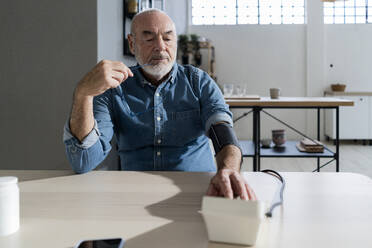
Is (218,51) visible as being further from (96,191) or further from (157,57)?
(96,191)

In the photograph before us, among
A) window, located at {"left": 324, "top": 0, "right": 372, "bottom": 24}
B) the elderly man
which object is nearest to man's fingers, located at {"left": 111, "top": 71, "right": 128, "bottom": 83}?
the elderly man

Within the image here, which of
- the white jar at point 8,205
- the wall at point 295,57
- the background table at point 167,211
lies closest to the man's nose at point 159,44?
the background table at point 167,211

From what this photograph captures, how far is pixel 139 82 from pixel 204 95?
268 millimetres

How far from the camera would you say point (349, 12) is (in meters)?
6.72

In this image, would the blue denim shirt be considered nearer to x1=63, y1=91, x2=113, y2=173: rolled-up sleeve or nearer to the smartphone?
x1=63, y1=91, x2=113, y2=173: rolled-up sleeve

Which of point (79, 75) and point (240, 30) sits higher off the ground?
point (240, 30)

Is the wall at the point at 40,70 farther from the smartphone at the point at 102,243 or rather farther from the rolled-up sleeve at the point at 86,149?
the smartphone at the point at 102,243

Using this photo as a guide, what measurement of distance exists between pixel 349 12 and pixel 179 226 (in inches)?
278

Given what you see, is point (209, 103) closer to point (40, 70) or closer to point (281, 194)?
point (281, 194)

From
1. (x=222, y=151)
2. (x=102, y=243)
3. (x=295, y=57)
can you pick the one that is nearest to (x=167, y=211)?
(x=102, y=243)

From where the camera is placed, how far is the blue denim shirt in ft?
4.68

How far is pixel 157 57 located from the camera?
143 cm

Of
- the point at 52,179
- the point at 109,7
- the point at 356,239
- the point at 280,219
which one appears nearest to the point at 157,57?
the point at 52,179

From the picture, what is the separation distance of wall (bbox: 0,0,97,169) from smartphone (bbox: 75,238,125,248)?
192 cm
